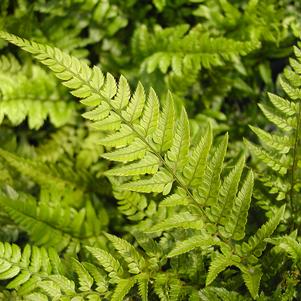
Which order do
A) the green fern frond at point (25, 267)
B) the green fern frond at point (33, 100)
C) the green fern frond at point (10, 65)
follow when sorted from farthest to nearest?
the green fern frond at point (10, 65)
the green fern frond at point (33, 100)
the green fern frond at point (25, 267)

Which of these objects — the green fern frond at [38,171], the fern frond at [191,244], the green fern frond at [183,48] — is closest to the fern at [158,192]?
the fern frond at [191,244]

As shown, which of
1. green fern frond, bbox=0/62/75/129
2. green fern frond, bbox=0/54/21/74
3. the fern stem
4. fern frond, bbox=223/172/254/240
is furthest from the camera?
green fern frond, bbox=0/54/21/74

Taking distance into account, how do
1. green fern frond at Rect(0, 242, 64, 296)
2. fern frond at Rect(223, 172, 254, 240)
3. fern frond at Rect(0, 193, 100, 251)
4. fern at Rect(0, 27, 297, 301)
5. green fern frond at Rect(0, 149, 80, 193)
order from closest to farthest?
1. fern at Rect(0, 27, 297, 301)
2. fern frond at Rect(223, 172, 254, 240)
3. green fern frond at Rect(0, 242, 64, 296)
4. fern frond at Rect(0, 193, 100, 251)
5. green fern frond at Rect(0, 149, 80, 193)

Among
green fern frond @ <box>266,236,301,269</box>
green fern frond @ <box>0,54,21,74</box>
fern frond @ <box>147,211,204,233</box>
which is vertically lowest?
green fern frond @ <box>266,236,301,269</box>

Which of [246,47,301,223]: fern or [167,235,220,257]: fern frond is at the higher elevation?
[246,47,301,223]: fern

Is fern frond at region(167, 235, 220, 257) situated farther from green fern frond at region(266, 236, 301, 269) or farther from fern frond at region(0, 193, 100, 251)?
fern frond at region(0, 193, 100, 251)

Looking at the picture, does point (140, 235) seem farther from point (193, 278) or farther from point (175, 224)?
point (175, 224)

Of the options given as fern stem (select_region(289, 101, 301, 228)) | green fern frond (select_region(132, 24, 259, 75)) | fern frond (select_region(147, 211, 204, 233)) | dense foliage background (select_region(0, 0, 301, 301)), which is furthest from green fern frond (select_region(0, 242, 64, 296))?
green fern frond (select_region(132, 24, 259, 75))

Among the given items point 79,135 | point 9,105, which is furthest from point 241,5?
point 9,105

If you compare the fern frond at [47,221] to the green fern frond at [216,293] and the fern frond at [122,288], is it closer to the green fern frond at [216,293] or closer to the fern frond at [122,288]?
the fern frond at [122,288]
